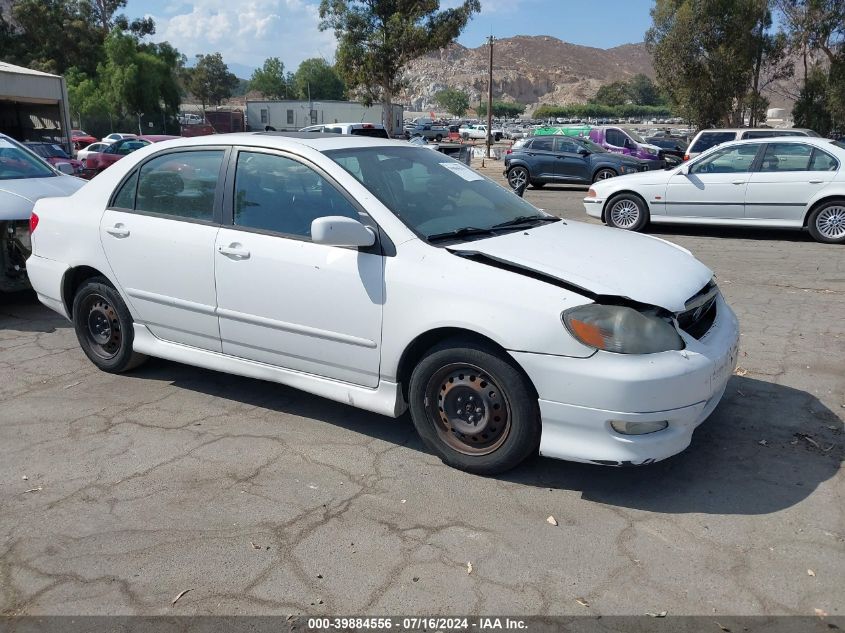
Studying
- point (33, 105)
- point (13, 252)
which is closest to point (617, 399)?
point (13, 252)

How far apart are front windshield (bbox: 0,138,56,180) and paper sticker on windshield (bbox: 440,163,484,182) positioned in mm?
4919

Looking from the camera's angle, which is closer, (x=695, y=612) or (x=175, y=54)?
(x=695, y=612)

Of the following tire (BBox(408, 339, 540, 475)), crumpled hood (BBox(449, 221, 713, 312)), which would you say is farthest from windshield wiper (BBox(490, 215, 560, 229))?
tire (BBox(408, 339, 540, 475))

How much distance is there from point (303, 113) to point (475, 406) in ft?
174

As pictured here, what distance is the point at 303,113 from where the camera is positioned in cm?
5344

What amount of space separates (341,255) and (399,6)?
3312 cm

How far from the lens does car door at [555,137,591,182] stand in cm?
1977

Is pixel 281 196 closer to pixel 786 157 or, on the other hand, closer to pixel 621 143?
pixel 786 157

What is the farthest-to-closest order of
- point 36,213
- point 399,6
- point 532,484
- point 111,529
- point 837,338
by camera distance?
point 399,6
point 837,338
point 36,213
point 532,484
point 111,529

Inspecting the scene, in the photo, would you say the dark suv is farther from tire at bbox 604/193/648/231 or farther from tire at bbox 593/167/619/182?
tire at bbox 604/193/648/231

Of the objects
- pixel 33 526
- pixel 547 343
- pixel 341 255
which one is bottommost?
pixel 33 526

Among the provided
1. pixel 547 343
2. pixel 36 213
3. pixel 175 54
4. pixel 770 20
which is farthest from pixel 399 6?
pixel 547 343

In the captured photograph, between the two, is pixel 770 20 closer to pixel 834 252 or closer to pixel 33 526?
pixel 834 252

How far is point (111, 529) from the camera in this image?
3.23 meters
